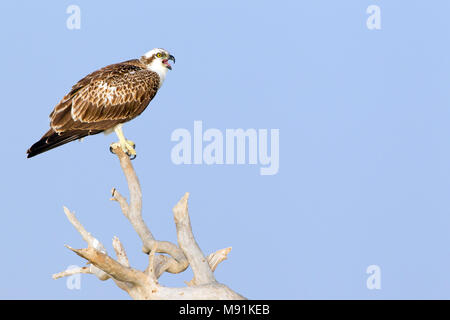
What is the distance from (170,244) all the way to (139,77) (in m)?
3.84

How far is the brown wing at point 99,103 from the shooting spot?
48.1ft

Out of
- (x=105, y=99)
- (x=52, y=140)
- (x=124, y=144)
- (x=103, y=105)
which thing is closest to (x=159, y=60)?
(x=105, y=99)

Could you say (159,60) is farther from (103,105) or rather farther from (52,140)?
(52,140)

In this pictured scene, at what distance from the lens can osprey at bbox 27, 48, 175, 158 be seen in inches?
577

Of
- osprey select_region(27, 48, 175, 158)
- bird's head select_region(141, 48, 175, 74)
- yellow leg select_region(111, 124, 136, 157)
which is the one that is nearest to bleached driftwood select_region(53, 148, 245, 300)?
yellow leg select_region(111, 124, 136, 157)

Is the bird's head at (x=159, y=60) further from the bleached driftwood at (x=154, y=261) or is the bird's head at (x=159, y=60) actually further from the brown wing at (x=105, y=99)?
the bleached driftwood at (x=154, y=261)

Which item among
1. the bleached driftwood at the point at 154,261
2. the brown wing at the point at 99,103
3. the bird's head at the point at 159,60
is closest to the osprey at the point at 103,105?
the brown wing at the point at 99,103

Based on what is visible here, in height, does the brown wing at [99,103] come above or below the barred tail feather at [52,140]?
above

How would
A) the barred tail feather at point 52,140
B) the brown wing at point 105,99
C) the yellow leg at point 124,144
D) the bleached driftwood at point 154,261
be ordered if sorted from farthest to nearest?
the yellow leg at point 124,144 < the brown wing at point 105,99 < the barred tail feather at point 52,140 < the bleached driftwood at point 154,261

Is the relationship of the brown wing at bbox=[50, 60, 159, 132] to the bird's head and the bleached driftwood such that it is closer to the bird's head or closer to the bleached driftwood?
the bird's head

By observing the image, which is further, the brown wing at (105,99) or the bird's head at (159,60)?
the bird's head at (159,60)

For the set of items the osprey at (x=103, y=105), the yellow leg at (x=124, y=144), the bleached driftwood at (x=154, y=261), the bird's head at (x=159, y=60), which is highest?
the bird's head at (x=159, y=60)

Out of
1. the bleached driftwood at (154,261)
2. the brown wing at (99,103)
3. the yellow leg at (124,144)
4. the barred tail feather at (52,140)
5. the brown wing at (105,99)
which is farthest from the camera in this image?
the yellow leg at (124,144)

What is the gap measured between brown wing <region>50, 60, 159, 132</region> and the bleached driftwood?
0.84 m
